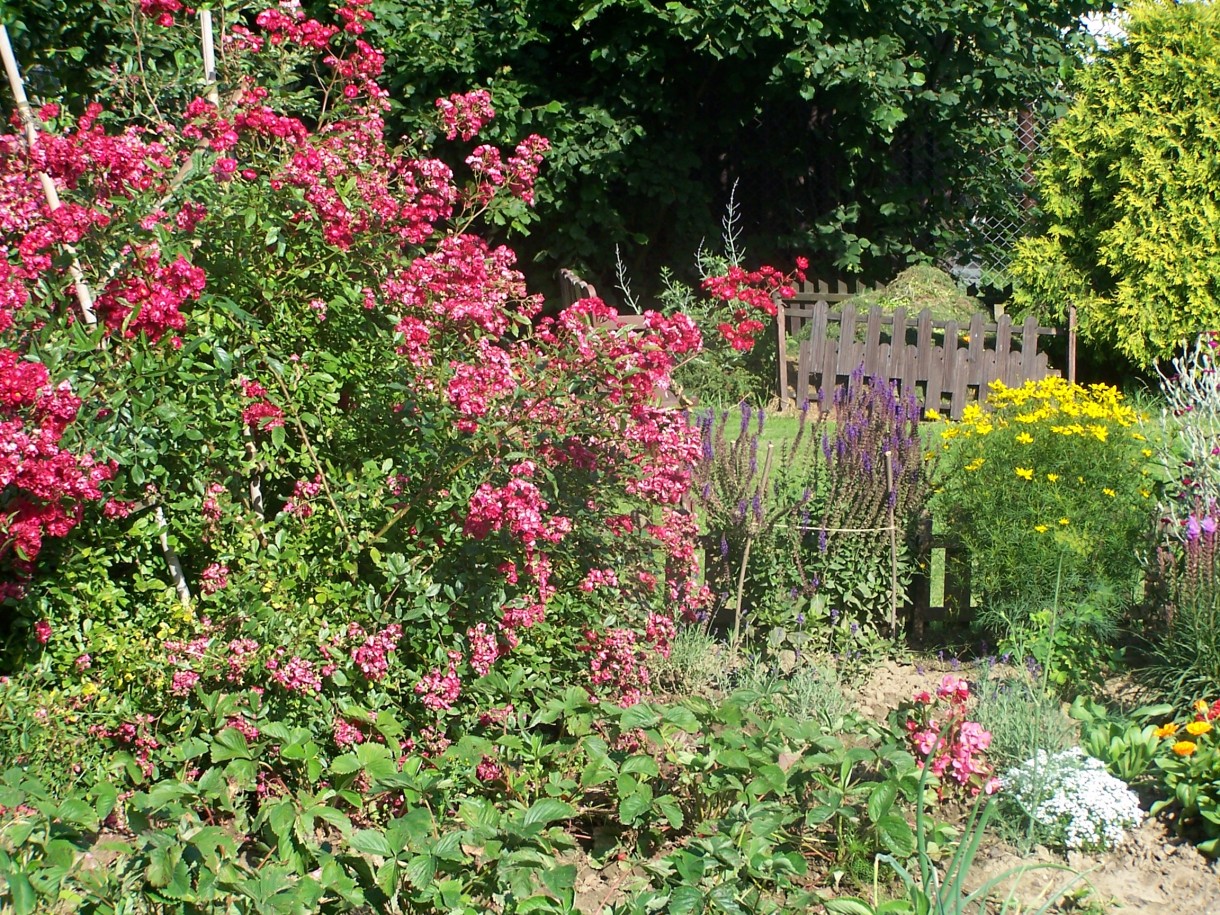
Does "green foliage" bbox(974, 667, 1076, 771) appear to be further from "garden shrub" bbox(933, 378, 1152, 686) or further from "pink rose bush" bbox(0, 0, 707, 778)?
"pink rose bush" bbox(0, 0, 707, 778)

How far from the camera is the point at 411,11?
9.05m

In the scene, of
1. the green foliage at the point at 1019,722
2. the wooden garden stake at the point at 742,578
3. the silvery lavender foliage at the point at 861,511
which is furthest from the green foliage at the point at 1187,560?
the wooden garden stake at the point at 742,578

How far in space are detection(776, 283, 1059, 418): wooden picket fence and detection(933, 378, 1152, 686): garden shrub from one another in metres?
4.22

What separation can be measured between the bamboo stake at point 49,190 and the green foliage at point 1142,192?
7.22 m

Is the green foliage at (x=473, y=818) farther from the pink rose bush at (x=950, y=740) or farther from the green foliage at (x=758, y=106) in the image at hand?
the green foliage at (x=758, y=106)

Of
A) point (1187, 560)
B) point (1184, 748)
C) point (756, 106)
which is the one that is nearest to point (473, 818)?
point (1184, 748)

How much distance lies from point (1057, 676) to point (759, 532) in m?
1.05

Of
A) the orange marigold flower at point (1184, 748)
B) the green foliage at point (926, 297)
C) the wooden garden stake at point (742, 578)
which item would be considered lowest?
the orange marigold flower at point (1184, 748)

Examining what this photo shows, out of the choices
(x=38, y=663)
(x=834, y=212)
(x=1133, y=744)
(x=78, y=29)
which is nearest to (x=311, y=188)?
(x=38, y=663)

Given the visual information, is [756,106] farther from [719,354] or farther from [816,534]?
[816,534]

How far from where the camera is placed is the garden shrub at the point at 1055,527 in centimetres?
378

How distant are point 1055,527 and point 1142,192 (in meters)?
5.53

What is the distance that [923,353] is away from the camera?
333 inches

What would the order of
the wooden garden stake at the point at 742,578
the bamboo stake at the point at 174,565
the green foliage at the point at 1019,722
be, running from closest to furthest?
1. the bamboo stake at the point at 174,565
2. the green foliage at the point at 1019,722
3. the wooden garden stake at the point at 742,578
